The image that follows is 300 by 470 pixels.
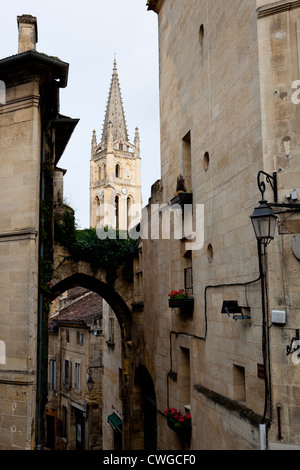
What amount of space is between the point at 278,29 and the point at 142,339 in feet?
34.7

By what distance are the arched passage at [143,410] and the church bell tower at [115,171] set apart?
54.6m

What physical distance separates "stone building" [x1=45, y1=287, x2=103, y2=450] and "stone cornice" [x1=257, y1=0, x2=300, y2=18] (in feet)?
57.1

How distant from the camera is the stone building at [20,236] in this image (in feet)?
27.8

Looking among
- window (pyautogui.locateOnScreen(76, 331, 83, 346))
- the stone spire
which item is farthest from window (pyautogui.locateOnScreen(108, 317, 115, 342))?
the stone spire

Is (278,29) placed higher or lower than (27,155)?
higher

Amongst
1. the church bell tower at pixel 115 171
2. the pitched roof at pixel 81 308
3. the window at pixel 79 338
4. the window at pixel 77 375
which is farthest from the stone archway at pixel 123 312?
the church bell tower at pixel 115 171

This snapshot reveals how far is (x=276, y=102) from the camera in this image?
727cm

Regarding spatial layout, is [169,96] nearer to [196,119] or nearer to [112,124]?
[196,119]

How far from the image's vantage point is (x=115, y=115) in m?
73.2

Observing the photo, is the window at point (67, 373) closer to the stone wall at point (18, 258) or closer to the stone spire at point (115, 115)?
the stone wall at point (18, 258)

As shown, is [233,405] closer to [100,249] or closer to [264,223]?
[264,223]

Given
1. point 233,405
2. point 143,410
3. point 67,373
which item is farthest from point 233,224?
point 67,373

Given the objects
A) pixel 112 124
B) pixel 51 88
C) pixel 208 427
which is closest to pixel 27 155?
pixel 51 88

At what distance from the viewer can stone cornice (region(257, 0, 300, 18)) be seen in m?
7.25
